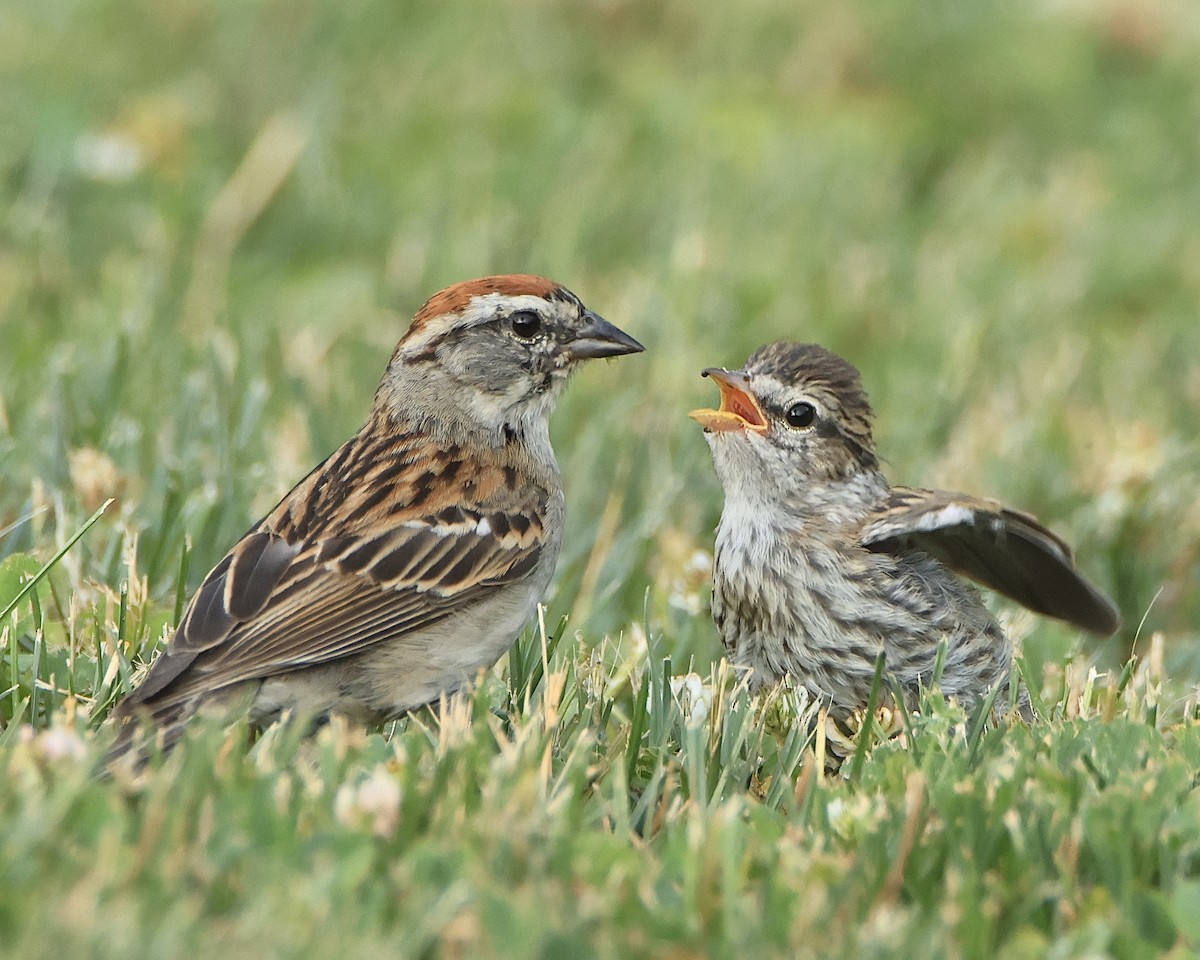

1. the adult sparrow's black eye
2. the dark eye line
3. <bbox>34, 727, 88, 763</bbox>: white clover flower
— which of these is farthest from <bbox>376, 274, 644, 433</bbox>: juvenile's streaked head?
<bbox>34, 727, 88, 763</bbox>: white clover flower

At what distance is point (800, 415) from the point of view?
5.65 m

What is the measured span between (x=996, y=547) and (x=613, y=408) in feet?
7.81

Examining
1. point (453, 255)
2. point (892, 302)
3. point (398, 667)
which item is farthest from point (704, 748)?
point (892, 302)

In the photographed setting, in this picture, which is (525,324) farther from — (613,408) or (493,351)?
(613,408)

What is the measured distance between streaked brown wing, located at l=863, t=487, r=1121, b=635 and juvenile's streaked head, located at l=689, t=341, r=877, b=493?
0.24m

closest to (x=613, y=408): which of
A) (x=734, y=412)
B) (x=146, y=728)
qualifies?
(x=734, y=412)

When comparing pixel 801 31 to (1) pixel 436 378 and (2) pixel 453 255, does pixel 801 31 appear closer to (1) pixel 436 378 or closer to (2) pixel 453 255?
(2) pixel 453 255

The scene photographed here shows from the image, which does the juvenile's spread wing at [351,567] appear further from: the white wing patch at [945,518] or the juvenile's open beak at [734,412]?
the white wing patch at [945,518]

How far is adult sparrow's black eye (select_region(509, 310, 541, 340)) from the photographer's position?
5625mm

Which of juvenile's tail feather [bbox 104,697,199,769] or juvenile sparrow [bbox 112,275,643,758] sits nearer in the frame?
juvenile's tail feather [bbox 104,697,199,769]

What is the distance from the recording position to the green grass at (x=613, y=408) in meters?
3.37

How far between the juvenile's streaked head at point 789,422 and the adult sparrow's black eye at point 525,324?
21.4 inches

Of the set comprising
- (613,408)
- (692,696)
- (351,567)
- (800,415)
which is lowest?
(692,696)

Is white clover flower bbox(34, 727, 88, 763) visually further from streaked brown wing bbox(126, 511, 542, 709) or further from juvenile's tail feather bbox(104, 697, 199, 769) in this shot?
streaked brown wing bbox(126, 511, 542, 709)
